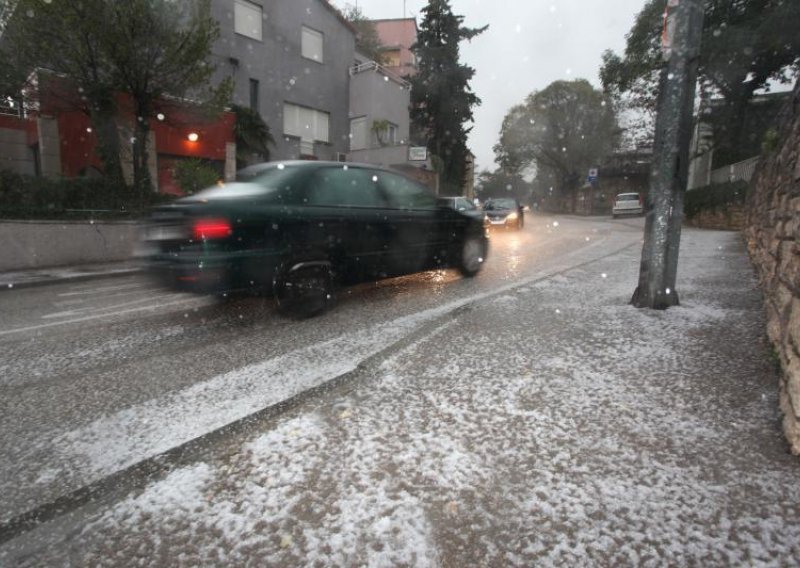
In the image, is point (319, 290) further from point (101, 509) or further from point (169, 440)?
point (101, 509)

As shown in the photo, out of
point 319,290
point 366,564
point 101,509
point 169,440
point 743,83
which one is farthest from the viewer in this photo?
point 743,83

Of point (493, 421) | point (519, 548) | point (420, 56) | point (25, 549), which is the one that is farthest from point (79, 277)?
point (420, 56)

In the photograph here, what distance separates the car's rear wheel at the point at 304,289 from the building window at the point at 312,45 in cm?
1743

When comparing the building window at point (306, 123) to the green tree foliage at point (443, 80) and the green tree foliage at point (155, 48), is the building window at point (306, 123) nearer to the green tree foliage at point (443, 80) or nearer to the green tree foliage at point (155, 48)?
the green tree foliage at point (155, 48)

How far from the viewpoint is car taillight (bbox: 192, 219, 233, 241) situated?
3.90 m

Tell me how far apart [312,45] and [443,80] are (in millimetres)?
12395

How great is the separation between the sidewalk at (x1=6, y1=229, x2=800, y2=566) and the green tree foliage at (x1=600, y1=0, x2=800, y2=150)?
55.0 ft

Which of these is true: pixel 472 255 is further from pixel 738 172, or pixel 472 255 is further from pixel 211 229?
pixel 738 172

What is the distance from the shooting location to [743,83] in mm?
18750

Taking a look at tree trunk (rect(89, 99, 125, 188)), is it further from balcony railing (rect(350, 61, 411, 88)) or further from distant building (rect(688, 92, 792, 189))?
distant building (rect(688, 92, 792, 189))

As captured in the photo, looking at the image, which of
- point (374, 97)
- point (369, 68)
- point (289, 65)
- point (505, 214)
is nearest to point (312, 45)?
point (289, 65)

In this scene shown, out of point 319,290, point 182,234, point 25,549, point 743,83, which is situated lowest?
point 25,549

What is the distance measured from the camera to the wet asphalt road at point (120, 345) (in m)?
2.19

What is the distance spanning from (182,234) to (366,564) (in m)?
3.36
